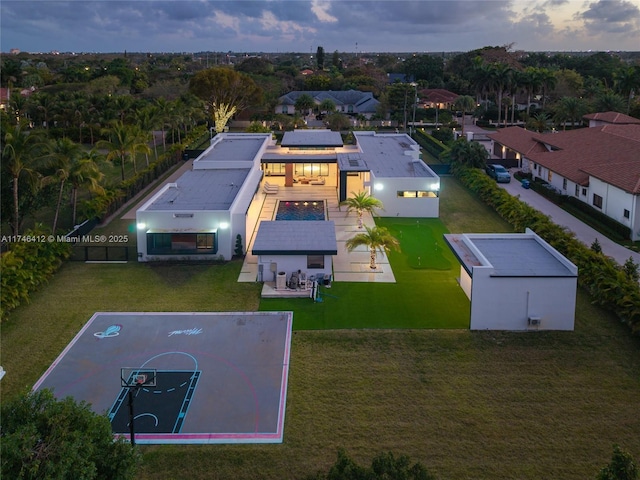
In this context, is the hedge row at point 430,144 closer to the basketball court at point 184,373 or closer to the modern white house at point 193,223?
the modern white house at point 193,223

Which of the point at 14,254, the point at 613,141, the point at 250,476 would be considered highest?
the point at 613,141

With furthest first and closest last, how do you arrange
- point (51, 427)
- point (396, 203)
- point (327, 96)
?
point (327, 96)
point (396, 203)
point (51, 427)

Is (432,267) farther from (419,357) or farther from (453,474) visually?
(453,474)

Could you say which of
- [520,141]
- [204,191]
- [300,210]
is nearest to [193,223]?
[204,191]

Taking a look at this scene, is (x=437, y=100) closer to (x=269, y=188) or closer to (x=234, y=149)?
(x=234, y=149)

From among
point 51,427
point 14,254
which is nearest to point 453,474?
point 51,427

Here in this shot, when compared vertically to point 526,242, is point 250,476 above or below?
below
